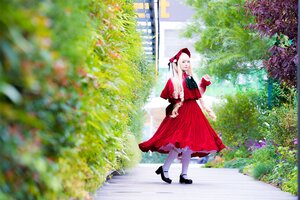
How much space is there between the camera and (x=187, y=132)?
10.2m

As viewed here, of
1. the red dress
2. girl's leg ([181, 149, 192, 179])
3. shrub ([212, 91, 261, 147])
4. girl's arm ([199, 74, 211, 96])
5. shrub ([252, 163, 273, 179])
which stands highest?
girl's arm ([199, 74, 211, 96])

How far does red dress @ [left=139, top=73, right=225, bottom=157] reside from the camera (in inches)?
400

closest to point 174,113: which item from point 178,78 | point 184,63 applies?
point 178,78

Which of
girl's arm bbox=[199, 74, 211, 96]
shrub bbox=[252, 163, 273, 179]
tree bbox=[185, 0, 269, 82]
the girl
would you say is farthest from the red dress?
tree bbox=[185, 0, 269, 82]

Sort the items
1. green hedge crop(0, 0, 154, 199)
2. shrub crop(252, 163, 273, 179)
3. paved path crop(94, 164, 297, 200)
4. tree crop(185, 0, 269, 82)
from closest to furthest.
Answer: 1. green hedge crop(0, 0, 154, 199)
2. paved path crop(94, 164, 297, 200)
3. shrub crop(252, 163, 273, 179)
4. tree crop(185, 0, 269, 82)

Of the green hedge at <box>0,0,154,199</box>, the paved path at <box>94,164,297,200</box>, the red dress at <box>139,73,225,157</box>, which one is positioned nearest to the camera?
the green hedge at <box>0,0,154,199</box>

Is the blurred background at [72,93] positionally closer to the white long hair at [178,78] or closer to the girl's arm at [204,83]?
the white long hair at [178,78]

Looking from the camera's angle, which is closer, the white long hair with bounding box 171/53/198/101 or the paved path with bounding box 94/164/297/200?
the paved path with bounding box 94/164/297/200

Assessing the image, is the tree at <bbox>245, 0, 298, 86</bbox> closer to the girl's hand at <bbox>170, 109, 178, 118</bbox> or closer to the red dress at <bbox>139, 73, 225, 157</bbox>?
the red dress at <bbox>139, 73, 225, 157</bbox>

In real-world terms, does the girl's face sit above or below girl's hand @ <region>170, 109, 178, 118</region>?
above

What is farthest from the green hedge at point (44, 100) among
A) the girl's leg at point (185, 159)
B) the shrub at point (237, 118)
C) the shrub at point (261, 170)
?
the shrub at point (237, 118)

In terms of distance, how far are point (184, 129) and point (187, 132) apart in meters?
0.07

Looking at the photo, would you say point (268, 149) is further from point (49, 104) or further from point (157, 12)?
point (49, 104)

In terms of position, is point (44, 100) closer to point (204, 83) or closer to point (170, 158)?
point (170, 158)
